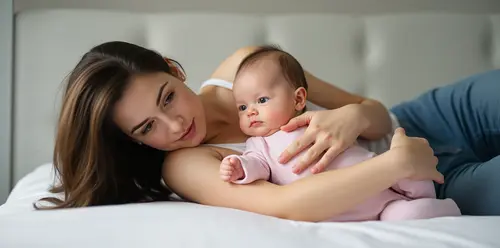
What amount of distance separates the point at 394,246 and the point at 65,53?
45.3 inches

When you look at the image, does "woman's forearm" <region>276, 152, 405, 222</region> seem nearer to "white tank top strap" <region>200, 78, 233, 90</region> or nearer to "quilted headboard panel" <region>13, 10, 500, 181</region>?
"white tank top strap" <region>200, 78, 233, 90</region>

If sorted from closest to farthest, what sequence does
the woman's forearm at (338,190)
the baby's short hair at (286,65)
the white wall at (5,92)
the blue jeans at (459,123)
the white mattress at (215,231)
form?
the white mattress at (215,231) < the woman's forearm at (338,190) < the baby's short hair at (286,65) < the blue jeans at (459,123) < the white wall at (5,92)

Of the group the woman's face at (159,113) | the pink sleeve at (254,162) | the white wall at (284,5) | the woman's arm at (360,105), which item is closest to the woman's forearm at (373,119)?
the woman's arm at (360,105)

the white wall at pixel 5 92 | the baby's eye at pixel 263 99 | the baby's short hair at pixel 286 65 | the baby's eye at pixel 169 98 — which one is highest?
the baby's short hair at pixel 286 65

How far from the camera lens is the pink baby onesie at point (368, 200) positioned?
1008 mm

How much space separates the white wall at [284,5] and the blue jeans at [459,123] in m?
0.55

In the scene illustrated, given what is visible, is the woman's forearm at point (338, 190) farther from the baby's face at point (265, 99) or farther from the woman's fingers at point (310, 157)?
the baby's face at point (265, 99)

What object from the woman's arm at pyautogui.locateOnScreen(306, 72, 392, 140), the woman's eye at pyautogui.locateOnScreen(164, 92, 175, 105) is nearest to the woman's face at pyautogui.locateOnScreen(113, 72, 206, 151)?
the woman's eye at pyautogui.locateOnScreen(164, 92, 175, 105)

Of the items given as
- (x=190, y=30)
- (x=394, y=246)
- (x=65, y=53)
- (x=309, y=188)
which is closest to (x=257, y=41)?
(x=190, y=30)

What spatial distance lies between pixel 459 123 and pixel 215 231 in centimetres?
81

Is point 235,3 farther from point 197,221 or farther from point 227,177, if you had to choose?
point 197,221

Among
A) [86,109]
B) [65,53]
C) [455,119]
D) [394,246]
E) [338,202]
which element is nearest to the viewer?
[394,246]

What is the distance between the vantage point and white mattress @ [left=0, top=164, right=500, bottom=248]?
0.85 meters

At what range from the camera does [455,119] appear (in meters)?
1.47
